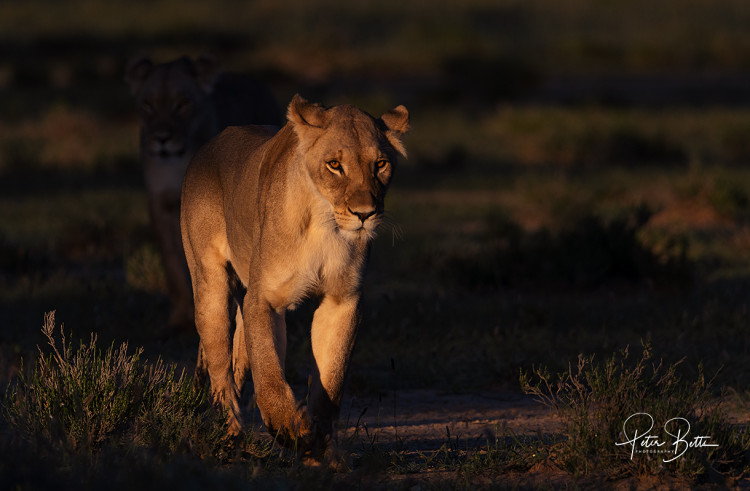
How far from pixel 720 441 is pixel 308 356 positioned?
3343mm

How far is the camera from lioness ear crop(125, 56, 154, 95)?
28.0ft

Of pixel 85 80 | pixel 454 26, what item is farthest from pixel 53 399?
pixel 454 26

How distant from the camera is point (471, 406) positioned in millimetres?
6910

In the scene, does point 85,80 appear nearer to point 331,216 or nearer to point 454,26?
point 454,26

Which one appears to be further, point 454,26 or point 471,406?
point 454,26

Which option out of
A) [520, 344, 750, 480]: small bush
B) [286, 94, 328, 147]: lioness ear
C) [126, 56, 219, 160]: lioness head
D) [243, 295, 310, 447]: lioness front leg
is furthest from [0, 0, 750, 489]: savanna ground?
[126, 56, 219, 160]: lioness head

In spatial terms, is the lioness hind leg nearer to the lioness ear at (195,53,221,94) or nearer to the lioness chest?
the lioness chest

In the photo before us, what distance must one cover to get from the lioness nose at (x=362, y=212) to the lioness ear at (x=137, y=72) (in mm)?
4010

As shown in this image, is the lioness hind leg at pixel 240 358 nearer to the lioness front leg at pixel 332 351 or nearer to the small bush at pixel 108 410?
the small bush at pixel 108 410

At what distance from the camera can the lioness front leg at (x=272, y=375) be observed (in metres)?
5.17

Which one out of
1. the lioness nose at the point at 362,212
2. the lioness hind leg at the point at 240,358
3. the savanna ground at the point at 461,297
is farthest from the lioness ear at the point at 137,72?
the lioness nose at the point at 362,212

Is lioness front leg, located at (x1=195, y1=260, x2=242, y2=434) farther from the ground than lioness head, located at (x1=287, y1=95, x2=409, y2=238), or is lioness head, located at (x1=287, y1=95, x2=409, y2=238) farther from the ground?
lioness head, located at (x1=287, y1=95, x2=409, y2=238)
